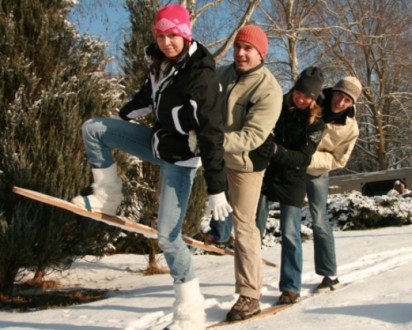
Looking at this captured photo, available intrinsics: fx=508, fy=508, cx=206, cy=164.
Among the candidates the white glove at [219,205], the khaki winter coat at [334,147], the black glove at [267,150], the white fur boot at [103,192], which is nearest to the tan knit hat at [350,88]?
the khaki winter coat at [334,147]

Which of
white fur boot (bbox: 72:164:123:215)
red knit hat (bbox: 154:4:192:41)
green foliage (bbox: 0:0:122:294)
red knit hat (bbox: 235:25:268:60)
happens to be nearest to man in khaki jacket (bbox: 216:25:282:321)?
red knit hat (bbox: 235:25:268:60)

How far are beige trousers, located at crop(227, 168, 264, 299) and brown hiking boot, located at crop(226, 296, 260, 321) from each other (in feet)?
0.15

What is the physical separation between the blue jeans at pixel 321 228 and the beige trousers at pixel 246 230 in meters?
1.02

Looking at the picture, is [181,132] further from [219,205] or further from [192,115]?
[219,205]

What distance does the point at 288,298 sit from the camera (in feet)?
13.5

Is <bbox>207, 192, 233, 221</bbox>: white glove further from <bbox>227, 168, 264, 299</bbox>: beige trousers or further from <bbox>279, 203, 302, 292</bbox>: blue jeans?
<bbox>279, 203, 302, 292</bbox>: blue jeans

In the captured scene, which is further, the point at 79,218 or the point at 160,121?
the point at 79,218

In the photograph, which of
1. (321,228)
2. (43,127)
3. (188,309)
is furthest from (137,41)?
(188,309)

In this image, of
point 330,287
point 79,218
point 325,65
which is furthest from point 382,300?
point 325,65

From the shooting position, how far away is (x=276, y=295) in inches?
177

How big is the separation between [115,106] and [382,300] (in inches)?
137

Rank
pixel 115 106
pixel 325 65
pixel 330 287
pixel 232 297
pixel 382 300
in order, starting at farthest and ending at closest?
1. pixel 325 65
2. pixel 115 106
3. pixel 330 287
4. pixel 232 297
5. pixel 382 300

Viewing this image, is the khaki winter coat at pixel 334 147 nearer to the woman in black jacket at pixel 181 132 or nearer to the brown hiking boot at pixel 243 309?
the brown hiking boot at pixel 243 309

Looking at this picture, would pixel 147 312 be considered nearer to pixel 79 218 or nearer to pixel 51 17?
pixel 79 218
